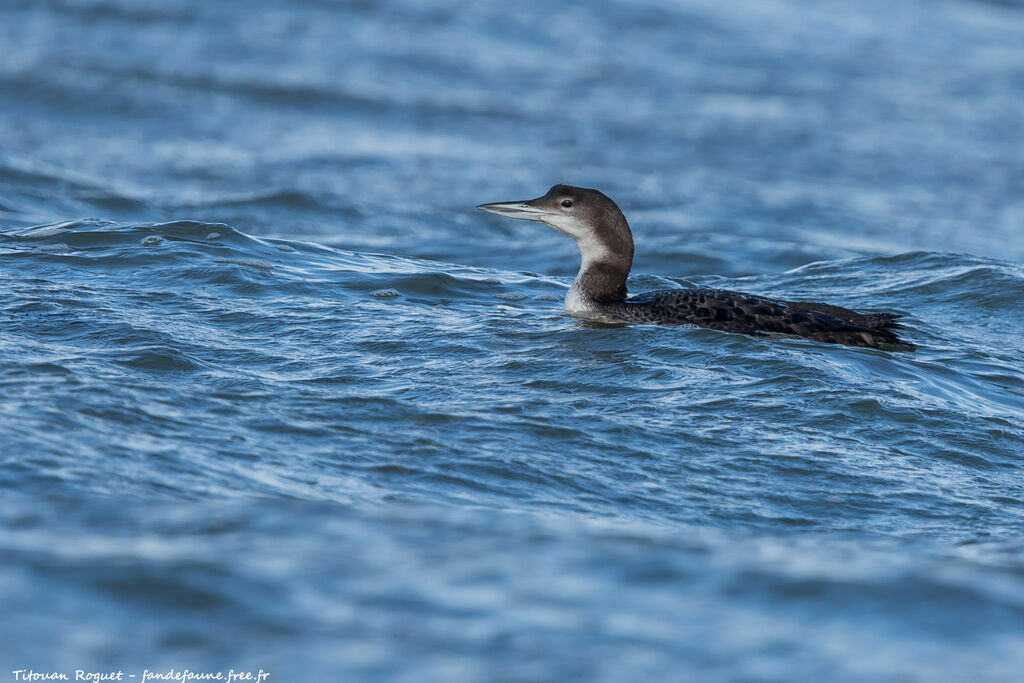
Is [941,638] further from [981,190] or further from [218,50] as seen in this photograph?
[218,50]

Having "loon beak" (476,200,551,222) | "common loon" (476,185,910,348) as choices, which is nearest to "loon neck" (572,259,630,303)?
"common loon" (476,185,910,348)

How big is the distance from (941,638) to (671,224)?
9.53 metres

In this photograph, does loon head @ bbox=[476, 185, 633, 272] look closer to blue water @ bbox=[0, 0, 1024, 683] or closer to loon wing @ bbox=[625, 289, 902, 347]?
blue water @ bbox=[0, 0, 1024, 683]

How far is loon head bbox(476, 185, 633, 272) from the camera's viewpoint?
884 centimetres

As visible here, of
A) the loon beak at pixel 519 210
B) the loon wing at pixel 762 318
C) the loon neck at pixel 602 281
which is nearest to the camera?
the loon wing at pixel 762 318

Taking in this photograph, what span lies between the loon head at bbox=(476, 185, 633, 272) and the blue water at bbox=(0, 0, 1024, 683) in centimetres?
59

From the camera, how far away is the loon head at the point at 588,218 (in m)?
8.84

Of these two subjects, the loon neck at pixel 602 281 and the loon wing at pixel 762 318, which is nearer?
Answer: the loon wing at pixel 762 318

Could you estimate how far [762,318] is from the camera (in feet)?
25.8

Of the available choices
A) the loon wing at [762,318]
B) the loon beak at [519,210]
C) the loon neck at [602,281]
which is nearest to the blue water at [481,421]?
the loon wing at [762,318]

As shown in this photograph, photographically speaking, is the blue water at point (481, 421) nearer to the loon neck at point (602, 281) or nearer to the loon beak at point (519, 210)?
the loon neck at point (602, 281)

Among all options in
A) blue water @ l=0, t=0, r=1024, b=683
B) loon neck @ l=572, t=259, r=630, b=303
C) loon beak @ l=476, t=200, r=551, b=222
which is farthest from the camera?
loon beak @ l=476, t=200, r=551, b=222

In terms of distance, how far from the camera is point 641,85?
737 inches

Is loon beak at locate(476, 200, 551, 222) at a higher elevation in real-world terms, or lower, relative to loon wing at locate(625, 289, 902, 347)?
higher
